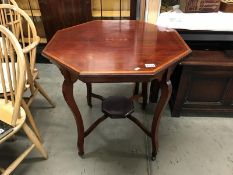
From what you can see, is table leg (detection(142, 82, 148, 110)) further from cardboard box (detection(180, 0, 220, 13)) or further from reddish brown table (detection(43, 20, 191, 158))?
cardboard box (detection(180, 0, 220, 13))

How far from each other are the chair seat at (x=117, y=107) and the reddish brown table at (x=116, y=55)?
223mm

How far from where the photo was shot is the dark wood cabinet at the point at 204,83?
5.17 feet

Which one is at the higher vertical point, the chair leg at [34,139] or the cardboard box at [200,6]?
the cardboard box at [200,6]

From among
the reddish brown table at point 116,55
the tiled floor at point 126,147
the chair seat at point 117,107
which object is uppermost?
the reddish brown table at point 116,55

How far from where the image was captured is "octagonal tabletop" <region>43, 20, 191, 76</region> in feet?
3.44

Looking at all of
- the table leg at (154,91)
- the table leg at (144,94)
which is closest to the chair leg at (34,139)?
the table leg at (144,94)

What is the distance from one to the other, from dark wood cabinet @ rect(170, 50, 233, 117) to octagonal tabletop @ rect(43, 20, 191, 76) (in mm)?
350

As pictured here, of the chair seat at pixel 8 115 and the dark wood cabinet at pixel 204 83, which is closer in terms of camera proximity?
the chair seat at pixel 8 115

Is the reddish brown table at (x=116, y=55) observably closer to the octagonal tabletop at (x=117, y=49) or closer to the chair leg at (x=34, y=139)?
the octagonal tabletop at (x=117, y=49)

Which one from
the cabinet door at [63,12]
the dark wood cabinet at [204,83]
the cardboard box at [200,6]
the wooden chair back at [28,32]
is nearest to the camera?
the wooden chair back at [28,32]

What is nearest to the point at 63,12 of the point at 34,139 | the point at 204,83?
the point at 34,139

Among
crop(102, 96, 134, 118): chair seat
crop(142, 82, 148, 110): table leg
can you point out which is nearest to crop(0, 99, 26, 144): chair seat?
crop(102, 96, 134, 118): chair seat

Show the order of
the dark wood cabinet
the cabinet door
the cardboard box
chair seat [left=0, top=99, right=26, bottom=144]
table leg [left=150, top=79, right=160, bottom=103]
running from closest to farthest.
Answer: chair seat [left=0, top=99, right=26, bottom=144] → the dark wood cabinet → the cardboard box → table leg [left=150, top=79, right=160, bottom=103] → the cabinet door

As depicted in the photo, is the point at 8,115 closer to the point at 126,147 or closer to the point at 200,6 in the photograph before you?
the point at 126,147
